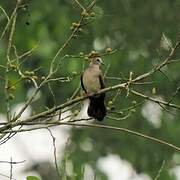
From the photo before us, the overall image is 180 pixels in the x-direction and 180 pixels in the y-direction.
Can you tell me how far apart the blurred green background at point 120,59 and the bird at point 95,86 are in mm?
2735

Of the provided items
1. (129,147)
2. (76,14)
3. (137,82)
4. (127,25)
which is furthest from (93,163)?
(137,82)

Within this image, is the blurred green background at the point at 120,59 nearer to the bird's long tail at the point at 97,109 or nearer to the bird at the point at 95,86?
the bird at the point at 95,86

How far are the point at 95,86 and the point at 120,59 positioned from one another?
16.4ft

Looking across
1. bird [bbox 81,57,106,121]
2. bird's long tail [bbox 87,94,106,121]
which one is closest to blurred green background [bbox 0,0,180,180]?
bird [bbox 81,57,106,121]

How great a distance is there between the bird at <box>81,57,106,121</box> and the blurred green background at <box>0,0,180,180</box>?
2735 mm

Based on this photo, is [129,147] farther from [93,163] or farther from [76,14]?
[76,14]

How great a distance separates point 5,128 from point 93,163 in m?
8.03

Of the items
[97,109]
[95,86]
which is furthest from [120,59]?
[97,109]

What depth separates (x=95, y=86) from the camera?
765cm

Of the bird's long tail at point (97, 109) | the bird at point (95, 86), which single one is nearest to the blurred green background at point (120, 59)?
the bird at point (95, 86)

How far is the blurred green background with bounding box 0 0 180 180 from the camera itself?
1177 cm

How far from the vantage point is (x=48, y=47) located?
40.4ft

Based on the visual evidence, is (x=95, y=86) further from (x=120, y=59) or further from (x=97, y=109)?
(x=120, y=59)

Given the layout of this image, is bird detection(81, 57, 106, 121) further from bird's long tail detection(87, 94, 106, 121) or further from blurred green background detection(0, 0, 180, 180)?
blurred green background detection(0, 0, 180, 180)
